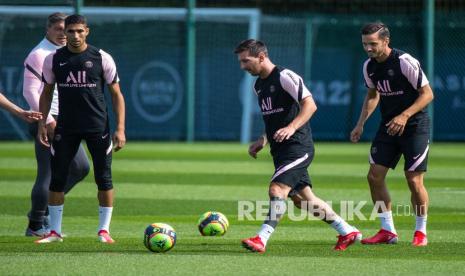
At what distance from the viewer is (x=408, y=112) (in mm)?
9844

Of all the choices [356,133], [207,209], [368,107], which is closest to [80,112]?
[356,133]

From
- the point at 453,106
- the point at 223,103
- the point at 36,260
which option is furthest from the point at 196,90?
the point at 36,260

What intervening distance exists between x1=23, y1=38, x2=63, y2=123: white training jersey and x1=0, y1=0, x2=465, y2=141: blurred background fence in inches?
631

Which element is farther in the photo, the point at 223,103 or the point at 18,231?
the point at 223,103

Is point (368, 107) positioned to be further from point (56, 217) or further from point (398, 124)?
point (56, 217)

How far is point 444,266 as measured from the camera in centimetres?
855

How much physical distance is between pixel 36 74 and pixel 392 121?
358cm

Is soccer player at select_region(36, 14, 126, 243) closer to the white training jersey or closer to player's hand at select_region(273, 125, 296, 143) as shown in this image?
the white training jersey

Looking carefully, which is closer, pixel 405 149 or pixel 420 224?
pixel 420 224

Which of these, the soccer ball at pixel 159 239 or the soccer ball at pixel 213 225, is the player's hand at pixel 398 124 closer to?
the soccer ball at pixel 213 225

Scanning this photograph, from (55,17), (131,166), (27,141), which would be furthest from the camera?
(27,141)

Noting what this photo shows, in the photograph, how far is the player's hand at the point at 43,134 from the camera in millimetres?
10109

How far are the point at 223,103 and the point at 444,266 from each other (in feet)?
62.0

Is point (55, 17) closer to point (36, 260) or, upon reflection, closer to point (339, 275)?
point (36, 260)
